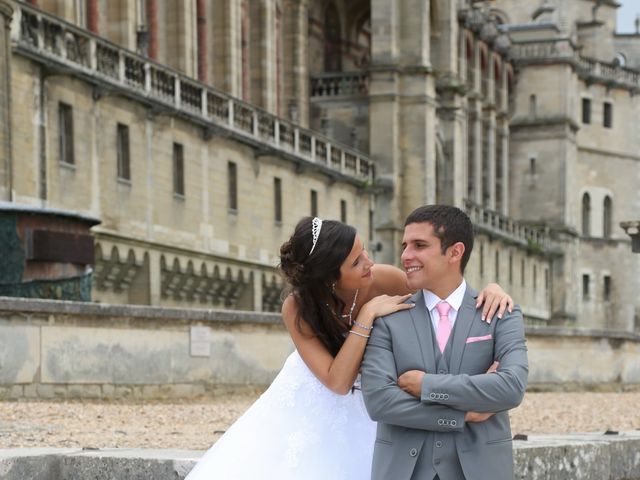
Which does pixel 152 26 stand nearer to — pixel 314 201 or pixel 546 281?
pixel 314 201

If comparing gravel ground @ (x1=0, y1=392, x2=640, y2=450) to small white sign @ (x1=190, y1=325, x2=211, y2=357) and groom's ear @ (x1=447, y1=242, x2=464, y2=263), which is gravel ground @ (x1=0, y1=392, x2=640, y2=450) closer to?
small white sign @ (x1=190, y1=325, x2=211, y2=357)

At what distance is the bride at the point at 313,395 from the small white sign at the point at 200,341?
1605 centimetres

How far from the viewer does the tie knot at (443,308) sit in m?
5.93

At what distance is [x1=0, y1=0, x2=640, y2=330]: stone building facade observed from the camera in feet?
115

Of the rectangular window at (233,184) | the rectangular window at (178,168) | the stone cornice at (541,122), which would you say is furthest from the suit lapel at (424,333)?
the stone cornice at (541,122)

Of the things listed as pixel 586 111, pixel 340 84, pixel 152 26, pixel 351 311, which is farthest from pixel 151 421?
pixel 586 111

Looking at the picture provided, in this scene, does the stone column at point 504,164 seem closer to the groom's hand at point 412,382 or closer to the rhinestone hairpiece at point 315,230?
the rhinestone hairpiece at point 315,230

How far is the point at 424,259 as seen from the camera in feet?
19.5

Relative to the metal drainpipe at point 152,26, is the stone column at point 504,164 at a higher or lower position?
lower

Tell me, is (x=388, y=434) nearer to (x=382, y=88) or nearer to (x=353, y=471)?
Result: (x=353, y=471)

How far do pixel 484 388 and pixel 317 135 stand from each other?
4553 cm

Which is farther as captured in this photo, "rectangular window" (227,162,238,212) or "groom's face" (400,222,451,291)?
"rectangular window" (227,162,238,212)

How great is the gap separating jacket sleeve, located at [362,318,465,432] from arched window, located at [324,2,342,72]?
60415 millimetres

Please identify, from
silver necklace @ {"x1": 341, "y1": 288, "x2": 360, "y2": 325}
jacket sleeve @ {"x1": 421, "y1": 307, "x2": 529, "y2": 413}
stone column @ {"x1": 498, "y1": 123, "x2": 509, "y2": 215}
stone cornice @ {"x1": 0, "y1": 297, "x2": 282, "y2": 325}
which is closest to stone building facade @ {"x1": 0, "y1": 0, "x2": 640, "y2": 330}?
stone column @ {"x1": 498, "y1": 123, "x2": 509, "y2": 215}
